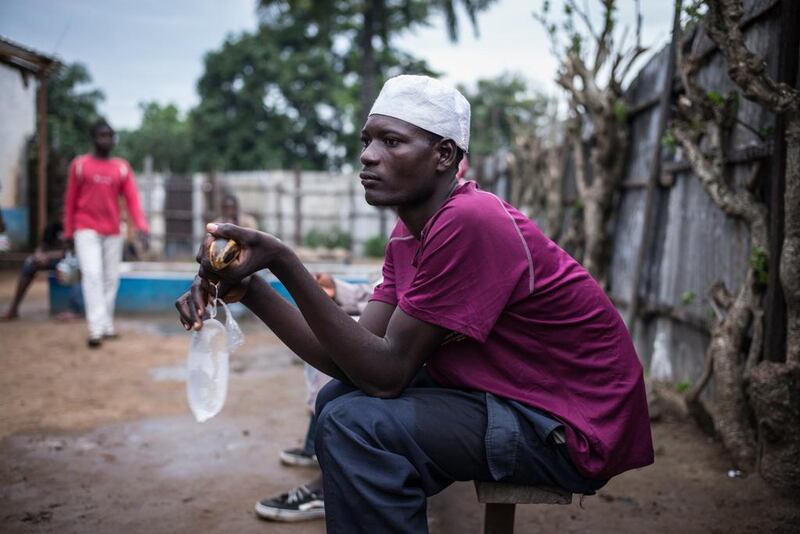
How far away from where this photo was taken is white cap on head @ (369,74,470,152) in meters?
1.88

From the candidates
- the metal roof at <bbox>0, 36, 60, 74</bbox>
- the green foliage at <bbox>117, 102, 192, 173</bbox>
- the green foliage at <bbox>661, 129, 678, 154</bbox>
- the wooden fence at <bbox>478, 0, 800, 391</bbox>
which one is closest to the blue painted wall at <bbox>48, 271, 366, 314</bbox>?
the wooden fence at <bbox>478, 0, 800, 391</bbox>

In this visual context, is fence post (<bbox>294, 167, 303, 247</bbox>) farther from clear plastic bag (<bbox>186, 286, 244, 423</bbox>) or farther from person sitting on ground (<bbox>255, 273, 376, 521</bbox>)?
clear plastic bag (<bbox>186, 286, 244, 423</bbox>)

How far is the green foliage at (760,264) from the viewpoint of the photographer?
314 centimetres

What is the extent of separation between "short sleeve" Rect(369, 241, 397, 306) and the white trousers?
479 cm

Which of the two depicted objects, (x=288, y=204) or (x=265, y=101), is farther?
(x=265, y=101)

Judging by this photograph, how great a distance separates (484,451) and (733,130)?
2.67m

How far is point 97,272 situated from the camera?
6.32 m

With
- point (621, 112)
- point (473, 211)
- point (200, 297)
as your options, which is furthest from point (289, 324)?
point (621, 112)

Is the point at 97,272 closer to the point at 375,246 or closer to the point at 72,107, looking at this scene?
the point at 375,246

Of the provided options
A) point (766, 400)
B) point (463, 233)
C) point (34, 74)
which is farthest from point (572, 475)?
point (34, 74)

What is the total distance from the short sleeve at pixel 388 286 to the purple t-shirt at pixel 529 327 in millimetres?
294

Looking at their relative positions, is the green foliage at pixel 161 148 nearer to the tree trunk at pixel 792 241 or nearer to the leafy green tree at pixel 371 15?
the leafy green tree at pixel 371 15

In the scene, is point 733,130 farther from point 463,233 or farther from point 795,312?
point 463,233

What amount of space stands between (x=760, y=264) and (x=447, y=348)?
1.99m
